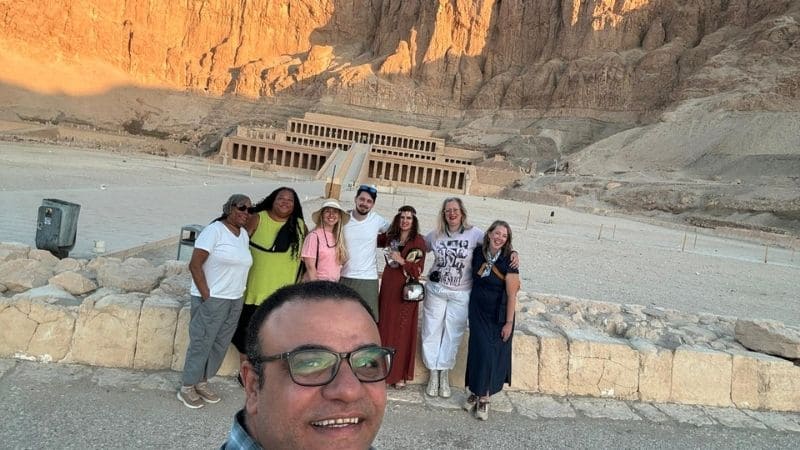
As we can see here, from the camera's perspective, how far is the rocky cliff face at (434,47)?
63375 millimetres

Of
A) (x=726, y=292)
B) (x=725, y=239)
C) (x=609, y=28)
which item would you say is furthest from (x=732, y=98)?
(x=726, y=292)

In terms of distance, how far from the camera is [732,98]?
50125 mm

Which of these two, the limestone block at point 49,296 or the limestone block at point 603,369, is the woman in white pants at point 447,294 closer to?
the limestone block at point 603,369

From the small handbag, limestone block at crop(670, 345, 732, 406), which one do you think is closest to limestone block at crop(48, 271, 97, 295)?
the small handbag

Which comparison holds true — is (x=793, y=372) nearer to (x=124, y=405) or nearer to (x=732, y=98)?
(x=124, y=405)

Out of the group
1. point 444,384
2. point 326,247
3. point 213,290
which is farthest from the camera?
point 444,384

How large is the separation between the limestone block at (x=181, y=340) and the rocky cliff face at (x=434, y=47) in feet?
206

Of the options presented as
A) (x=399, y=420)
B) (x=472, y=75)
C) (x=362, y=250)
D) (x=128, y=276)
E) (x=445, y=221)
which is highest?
(x=472, y=75)

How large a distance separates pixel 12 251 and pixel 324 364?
18.2 ft

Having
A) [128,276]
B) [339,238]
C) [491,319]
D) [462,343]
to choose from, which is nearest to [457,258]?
[491,319]

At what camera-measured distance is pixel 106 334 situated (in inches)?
169

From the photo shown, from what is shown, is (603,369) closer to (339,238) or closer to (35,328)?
(339,238)

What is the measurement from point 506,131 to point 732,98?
25158mm

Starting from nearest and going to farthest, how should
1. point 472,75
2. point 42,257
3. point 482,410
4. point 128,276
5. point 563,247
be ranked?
point 482,410 < point 128,276 < point 42,257 < point 563,247 < point 472,75
